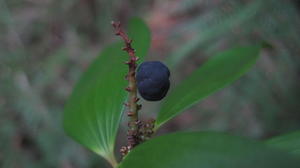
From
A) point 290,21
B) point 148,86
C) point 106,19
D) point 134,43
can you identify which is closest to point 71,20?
point 106,19

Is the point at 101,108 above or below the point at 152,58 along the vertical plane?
below

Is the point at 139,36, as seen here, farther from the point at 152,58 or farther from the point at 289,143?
the point at 152,58

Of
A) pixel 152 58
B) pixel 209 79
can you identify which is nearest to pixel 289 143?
pixel 209 79

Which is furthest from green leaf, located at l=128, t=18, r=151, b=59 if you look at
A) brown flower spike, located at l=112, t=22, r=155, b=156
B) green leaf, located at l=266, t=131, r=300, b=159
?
green leaf, located at l=266, t=131, r=300, b=159

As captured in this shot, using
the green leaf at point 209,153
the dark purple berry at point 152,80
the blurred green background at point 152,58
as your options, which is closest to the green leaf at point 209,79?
the dark purple berry at point 152,80

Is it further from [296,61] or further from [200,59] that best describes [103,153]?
[200,59]

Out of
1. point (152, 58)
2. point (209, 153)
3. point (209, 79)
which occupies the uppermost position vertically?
point (152, 58)
